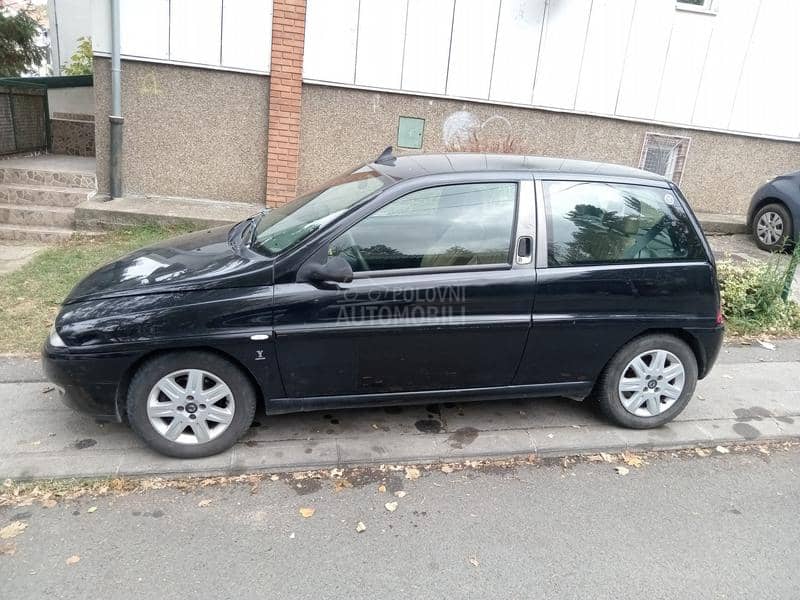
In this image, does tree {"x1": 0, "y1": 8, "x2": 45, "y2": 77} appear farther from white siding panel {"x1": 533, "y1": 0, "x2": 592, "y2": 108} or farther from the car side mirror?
the car side mirror

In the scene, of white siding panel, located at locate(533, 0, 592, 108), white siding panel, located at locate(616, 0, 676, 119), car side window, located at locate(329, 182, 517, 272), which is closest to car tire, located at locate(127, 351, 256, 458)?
car side window, located at locate(329, 182, 517, 272)

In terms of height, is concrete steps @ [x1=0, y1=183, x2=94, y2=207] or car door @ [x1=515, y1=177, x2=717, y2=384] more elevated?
car door @ [x1=515, y1=177, x2=717, y2=384]

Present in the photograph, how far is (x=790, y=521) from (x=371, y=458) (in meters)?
2.28

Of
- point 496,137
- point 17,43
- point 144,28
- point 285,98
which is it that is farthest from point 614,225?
point 17,43

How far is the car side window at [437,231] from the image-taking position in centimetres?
329

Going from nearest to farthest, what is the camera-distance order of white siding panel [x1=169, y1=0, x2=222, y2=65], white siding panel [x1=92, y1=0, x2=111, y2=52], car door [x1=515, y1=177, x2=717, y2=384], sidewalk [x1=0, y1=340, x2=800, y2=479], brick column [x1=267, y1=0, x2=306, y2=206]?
sidewalk [x1=0, y1=340, x2=800, y2=479], car door [x1=515, y1=177, x2=717, y2=384], white siding panel [x1=92, y1=0, x2=111, y2=52], white siding panel [x1=169, y1=0, x2=222, y2=65], brick column [x1=267, y1=0, x2=306, y2=206]

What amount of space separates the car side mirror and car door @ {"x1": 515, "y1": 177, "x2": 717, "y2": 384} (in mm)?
1132

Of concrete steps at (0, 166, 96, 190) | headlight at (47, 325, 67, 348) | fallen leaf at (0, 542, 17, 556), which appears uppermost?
concrete steps at (0, 166, 96, 190)

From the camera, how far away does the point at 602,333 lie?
142 inches

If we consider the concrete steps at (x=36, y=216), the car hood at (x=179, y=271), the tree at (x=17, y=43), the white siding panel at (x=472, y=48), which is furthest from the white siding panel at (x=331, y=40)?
the tree at (x=17, y=43)

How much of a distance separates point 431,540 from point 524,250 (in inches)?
65.0

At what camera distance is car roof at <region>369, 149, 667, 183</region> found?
356 cm

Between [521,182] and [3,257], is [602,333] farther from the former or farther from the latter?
[3,257]

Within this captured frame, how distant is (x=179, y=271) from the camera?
10.9ft
